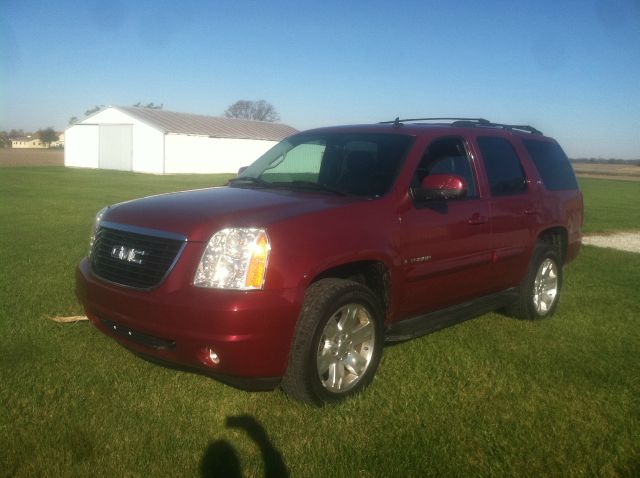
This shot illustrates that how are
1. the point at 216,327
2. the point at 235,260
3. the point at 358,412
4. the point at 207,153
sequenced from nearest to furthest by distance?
1. the point at 216,327
2. the point at 235,260
3. the point at 358,412
4. the point at 207,153

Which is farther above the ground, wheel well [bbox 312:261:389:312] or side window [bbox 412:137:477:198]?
side window [bbox 412:137:477:198]

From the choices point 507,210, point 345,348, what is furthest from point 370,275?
point 507,210

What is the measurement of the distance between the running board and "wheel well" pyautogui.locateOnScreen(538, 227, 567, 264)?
43.5 inches

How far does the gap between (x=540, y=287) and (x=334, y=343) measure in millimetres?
3110

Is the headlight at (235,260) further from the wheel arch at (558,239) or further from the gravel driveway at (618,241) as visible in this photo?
the gravel driveway at (618,241)

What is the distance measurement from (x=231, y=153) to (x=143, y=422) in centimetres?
4540

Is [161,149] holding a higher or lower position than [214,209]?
higher

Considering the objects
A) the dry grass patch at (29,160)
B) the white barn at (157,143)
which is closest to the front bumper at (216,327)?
the white barn at (157,143)

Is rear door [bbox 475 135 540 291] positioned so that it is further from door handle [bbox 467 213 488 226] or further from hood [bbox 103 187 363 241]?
hood [bbox 103 187 363 241]

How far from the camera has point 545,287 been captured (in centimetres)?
627

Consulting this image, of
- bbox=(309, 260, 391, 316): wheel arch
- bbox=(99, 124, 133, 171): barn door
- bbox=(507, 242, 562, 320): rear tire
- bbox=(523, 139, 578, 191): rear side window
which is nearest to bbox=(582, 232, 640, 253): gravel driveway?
bbox=(523, 139, 578, 191): rear side window

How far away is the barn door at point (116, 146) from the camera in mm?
43688

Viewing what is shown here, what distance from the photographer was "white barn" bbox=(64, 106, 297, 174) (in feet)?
138

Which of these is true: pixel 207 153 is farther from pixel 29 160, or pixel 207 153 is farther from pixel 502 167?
pixel 502 167
